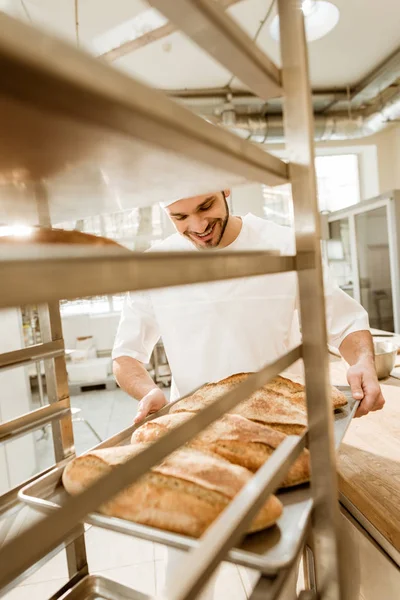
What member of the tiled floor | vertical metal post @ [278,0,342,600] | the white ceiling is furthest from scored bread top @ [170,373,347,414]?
the white ceiling

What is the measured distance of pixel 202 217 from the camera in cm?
144

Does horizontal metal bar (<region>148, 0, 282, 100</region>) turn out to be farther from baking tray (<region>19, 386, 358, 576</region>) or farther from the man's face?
the man's face

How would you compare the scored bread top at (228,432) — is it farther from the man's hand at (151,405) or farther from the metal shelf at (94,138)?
the metal shelf at (94,138)

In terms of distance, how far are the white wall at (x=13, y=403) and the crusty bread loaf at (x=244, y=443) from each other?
2504mm

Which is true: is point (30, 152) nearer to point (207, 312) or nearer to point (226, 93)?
point (207, 312)

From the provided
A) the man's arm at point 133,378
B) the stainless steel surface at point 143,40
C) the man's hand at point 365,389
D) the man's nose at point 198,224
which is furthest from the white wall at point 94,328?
the man's hand at point 365,389

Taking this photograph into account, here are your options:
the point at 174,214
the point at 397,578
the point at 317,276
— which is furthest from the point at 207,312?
the point at 317,276

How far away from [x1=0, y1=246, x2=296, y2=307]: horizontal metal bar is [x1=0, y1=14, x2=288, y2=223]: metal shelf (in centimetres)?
10

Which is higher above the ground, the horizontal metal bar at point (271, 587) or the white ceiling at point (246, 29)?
the white ceiling at point (246, 29)

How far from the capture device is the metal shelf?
247 mm

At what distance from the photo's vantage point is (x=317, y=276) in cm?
57

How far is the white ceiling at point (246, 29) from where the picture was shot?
10.6 ft

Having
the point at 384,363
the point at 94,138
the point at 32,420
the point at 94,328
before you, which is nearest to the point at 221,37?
the point at 94,138

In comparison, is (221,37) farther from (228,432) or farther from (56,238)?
(228,432)
